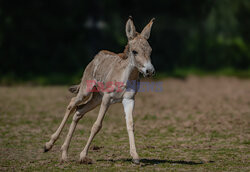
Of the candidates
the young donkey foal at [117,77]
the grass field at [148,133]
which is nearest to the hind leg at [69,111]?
the young donkey foal at [117,77]

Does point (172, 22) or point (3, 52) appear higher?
point (172, 22)

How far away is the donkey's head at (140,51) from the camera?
7088 millimetres

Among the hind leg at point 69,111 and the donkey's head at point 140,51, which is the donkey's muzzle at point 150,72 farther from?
the hind leg at point 69,111

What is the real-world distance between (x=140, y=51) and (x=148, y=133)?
156 inches

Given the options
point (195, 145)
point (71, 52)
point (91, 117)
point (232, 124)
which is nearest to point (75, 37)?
point (71, 52)

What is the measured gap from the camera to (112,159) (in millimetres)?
7852

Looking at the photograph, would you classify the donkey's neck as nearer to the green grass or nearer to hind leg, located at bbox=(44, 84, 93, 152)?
hind leg, located at bbox=(44, 84, 93, 152)

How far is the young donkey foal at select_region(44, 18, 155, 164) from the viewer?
7308 millimetres

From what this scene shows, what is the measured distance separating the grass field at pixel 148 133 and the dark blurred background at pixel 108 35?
509cm

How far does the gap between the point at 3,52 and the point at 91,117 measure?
11640mm

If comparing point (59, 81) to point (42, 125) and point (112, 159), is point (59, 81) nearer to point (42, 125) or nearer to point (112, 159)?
point (42, 125)

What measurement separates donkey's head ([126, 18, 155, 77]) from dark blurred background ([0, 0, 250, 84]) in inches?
631

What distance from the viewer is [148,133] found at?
10766 mm

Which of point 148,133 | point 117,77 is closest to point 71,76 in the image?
point 148,133
